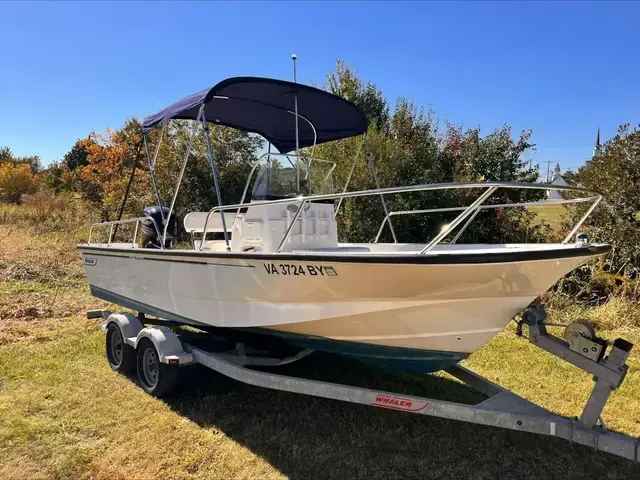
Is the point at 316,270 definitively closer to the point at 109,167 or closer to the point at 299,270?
the point at 299,270

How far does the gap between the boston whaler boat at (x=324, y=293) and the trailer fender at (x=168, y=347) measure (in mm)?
11

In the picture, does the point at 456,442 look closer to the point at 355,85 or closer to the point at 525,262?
the point at 525,262

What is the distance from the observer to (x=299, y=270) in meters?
3.45

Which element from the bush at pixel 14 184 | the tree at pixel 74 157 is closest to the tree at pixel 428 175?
the bush at pixel 14 184

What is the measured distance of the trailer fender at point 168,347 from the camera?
4.14m

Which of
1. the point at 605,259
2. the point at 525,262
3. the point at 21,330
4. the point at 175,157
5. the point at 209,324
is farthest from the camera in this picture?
the point at 175,157

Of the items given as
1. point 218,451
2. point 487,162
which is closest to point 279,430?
point 218,451

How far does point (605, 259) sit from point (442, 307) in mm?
5802

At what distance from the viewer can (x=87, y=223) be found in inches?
675

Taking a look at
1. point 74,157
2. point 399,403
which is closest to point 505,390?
point 399,403

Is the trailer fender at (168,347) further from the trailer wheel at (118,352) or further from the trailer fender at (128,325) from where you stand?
the trailer wheel at (118,352)

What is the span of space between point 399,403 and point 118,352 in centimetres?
339

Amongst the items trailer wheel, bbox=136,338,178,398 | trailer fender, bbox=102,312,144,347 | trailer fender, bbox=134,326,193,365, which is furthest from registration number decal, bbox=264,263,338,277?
trailer fender, bbox=102,312,144,347

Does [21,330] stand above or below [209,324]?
below
